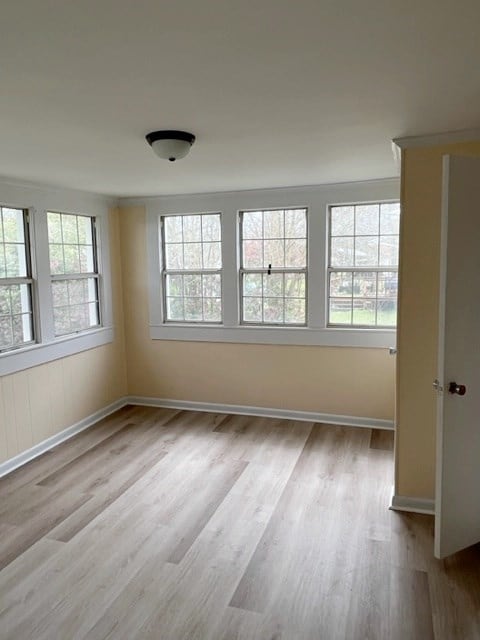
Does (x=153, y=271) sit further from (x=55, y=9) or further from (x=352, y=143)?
(x=55, y=9)

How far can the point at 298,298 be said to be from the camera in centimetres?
452

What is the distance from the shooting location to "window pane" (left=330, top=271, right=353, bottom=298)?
4320mm

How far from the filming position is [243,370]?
4742 millimetres

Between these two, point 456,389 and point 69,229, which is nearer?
point 456,389

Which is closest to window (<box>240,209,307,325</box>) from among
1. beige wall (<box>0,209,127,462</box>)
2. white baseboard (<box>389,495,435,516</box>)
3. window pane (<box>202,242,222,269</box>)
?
window pane (<box>202,242,222,269</box>)

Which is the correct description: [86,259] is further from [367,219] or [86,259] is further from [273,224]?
[367,219]

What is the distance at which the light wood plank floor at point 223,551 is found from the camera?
81.0 inches

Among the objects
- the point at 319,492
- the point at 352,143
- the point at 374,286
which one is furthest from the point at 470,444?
the point at 374,286

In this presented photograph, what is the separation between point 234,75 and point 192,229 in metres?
3.16

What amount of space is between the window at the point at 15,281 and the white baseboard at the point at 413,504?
10.2 feet

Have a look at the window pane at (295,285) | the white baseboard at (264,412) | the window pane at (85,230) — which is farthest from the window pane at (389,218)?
the window pane at (85,230)

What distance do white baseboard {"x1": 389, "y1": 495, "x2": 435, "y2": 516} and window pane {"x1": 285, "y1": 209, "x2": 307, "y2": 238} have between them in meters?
2.46

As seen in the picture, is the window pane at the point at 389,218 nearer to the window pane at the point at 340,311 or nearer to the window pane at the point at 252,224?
the window pane at the point at 340,311

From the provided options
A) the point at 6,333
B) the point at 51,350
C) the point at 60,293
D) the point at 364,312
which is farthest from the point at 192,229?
the point at 6,333
